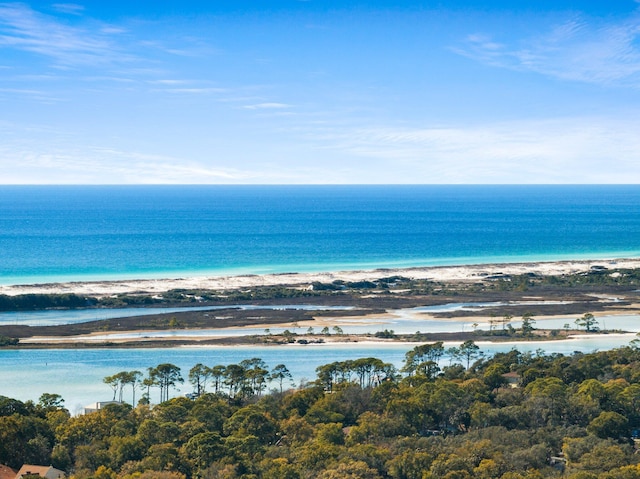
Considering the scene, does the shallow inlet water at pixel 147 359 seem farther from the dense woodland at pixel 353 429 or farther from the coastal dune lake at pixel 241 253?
the dense woodland at pixel 353 429

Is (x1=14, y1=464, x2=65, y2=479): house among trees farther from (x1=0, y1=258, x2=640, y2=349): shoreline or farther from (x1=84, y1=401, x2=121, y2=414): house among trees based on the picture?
(x1=0, y1=258, x2=640, y2=349): shoreline

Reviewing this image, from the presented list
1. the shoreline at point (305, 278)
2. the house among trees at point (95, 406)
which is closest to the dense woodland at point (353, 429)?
the house among trees at point (95, 406)

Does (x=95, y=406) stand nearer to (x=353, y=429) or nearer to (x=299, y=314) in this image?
(x=353, y=429)

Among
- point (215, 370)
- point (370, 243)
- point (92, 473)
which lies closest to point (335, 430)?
point (92, 473)

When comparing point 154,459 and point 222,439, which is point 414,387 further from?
point 154,459

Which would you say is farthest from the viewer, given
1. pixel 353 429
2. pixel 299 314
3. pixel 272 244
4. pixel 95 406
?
pixel 272 244

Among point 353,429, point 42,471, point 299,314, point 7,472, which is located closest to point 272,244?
point 299,314

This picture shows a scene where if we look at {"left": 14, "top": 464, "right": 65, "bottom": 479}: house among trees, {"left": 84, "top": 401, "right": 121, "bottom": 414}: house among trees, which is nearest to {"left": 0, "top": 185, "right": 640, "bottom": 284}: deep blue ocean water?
{"left": 84, "top": 401, "right": 121, "bottom": 414}: house among trees
